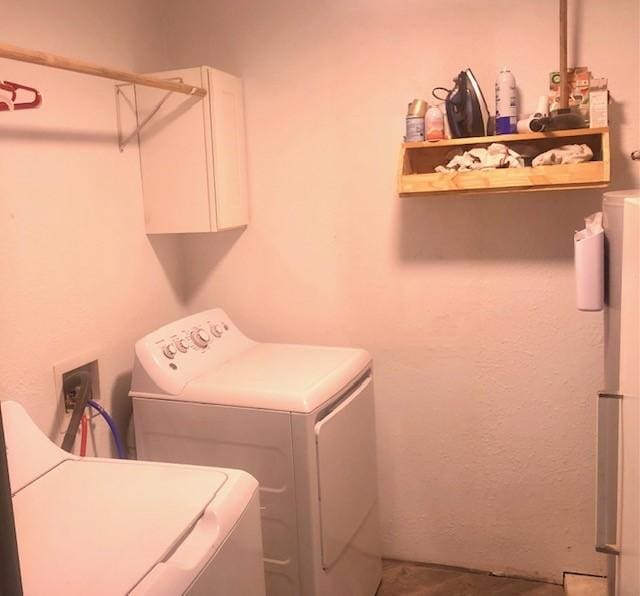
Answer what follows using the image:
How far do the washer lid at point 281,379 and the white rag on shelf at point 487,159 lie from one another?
0.70 meters

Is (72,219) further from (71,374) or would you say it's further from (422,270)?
(422,270)

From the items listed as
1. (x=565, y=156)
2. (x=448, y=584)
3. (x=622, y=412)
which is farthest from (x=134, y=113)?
(x=448, y=584)

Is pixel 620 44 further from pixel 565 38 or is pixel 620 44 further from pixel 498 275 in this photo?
pixel 498 275

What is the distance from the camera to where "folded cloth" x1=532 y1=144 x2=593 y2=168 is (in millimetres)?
1974

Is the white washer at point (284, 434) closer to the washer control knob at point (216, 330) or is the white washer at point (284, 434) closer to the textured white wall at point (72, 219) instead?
the washer control knob at point (216, 330)

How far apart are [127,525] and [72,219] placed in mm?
1051

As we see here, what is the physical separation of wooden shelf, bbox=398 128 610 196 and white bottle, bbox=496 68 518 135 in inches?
1.6

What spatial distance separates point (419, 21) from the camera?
225 centimetres

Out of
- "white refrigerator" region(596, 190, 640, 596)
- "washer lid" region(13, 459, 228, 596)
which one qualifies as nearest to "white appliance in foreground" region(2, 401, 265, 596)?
"washer lid" region(13, 459, 228, 596)

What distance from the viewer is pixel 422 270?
238cm

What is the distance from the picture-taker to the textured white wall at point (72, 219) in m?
1.79

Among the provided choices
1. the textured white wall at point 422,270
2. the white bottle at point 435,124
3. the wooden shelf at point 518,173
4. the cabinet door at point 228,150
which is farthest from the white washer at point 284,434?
the white bottle at point 435,124

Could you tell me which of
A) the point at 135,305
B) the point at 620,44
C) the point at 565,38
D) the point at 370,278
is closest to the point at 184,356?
the point at 135,305

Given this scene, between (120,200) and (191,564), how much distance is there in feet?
4.59
